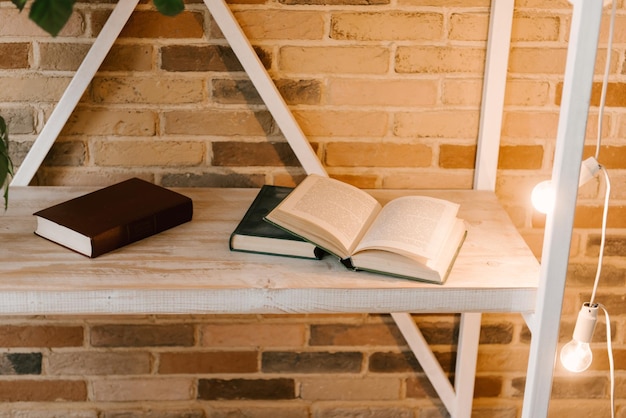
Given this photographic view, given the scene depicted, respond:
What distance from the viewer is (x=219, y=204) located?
1.47 meters

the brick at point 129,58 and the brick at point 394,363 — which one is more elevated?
the brick at point 129,58

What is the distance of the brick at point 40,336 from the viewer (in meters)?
1.73

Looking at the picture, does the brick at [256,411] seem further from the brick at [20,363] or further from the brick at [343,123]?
the brick at [343,123]

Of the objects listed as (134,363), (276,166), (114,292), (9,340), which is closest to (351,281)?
(114,292)

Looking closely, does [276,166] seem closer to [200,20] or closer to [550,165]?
[200,20]

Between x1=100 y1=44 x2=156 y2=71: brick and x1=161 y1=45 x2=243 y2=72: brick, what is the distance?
0.09 feet

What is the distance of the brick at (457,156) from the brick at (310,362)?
0.50 m

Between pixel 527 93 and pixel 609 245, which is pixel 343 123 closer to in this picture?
pixel 527 93

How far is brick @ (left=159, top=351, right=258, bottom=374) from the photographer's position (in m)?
1.77

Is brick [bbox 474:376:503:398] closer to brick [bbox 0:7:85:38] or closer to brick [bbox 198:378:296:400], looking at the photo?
brick [bbox 198:378:296:400]

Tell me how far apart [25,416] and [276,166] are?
858 millimetres

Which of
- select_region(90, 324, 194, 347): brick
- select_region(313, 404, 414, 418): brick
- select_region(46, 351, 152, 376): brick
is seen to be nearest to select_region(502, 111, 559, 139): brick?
select_region(313, 404, 414, 418): brick

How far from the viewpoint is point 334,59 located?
1537 mm

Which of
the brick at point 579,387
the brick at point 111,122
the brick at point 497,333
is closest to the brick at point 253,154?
the brick at point 111,122
